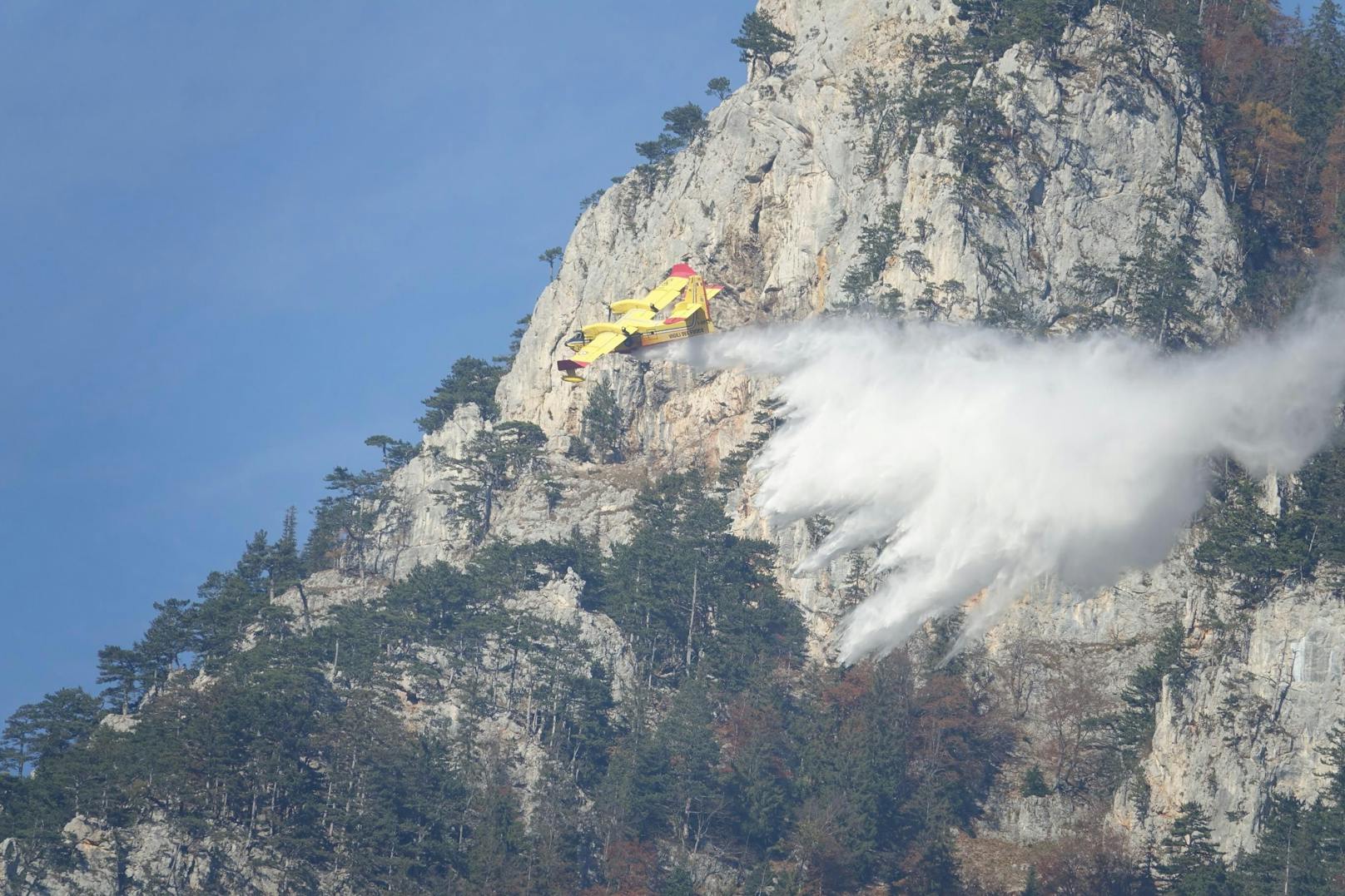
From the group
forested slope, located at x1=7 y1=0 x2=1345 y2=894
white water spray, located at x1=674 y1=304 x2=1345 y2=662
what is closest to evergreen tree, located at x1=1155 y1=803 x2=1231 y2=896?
forested slope, located at x1=7 y1=0 x2=1345 y2=894

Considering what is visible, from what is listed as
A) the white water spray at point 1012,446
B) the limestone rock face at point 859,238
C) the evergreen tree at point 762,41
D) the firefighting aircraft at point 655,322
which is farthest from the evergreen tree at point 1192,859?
the evergreen tree at point 762,41

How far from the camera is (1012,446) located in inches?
3034

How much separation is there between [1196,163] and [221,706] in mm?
→ 47652

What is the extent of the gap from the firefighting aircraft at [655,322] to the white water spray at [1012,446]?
580cm

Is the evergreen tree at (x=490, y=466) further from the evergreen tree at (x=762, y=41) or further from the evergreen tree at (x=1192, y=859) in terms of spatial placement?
the evergreen tree at (x=1192, y=859)

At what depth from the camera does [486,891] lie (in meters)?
65.8

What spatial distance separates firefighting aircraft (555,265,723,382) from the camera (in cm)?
7650

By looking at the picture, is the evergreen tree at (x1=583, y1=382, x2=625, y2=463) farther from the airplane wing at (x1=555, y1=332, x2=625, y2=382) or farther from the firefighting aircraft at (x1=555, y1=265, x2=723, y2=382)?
the airplane wing at (x1=555, y1=332, x2=625, y2=382)

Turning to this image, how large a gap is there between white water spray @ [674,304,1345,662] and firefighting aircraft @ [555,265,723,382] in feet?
19.0

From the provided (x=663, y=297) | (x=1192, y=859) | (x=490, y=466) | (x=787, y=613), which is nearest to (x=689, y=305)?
(x=663, y=297)


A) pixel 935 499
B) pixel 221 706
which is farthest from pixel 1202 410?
pixel 221 706

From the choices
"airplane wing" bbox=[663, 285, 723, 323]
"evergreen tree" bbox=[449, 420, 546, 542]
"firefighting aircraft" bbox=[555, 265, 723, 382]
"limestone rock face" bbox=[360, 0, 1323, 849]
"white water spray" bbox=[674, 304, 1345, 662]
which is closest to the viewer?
"white water spray" bbox=[674, 304, 1345, 662]

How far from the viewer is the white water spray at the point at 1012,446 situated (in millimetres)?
74750

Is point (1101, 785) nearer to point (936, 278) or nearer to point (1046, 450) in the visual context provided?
point (1046, 450)
